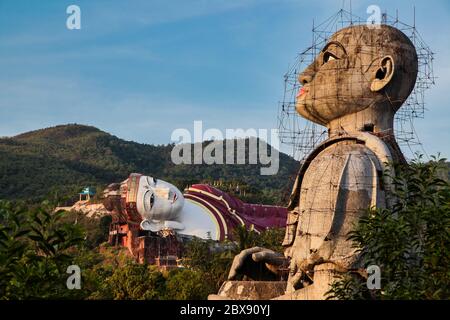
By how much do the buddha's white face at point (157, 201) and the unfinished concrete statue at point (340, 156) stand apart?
35.2m

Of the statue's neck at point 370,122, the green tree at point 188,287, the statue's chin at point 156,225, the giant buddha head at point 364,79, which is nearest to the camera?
the giant buddha head at point 364,79

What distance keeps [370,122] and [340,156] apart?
1.27 meters

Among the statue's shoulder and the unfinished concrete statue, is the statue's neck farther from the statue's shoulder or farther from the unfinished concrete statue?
the statue's shoulder

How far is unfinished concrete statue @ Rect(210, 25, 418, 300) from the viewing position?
16.5 metres

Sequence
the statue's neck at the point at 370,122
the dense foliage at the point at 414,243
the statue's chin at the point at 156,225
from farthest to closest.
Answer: the statue's chin at the point at 156,225 < the statue's neck at the point at 370,122 < the dense foliage at the point at 414,243

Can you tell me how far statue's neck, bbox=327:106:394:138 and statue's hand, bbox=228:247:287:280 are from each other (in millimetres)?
3052

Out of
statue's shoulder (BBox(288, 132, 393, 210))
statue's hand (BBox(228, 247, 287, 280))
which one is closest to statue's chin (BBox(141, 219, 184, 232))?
statue's hand (BBox(228, 247, 287, 280))

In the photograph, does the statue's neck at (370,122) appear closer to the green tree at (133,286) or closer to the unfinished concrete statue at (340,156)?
the unfinished concrete statue at (340,156)

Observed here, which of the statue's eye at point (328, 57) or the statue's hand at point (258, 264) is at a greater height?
the statue's eye at point (328, 57)

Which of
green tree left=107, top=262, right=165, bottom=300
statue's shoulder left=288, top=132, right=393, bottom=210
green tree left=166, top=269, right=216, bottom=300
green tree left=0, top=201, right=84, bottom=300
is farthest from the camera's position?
green tree left=107, top=262, right=165, bottom=300

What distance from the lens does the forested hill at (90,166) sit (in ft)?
299

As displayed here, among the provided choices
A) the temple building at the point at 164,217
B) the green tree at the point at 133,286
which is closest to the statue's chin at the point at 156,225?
the temple building at the point at 164,217

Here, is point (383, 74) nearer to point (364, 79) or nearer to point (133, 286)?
point (364, 79)
